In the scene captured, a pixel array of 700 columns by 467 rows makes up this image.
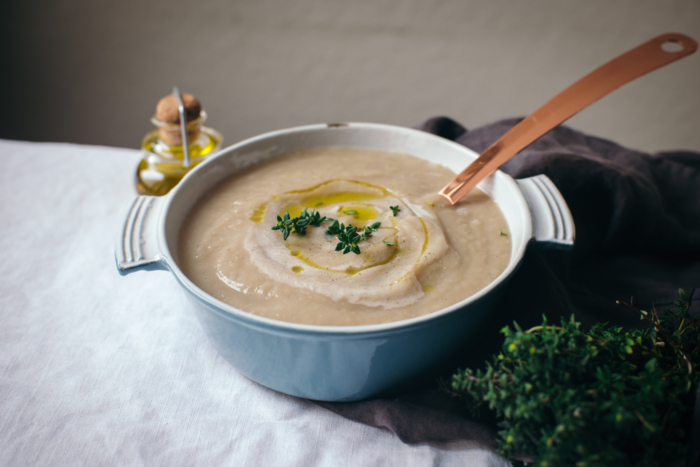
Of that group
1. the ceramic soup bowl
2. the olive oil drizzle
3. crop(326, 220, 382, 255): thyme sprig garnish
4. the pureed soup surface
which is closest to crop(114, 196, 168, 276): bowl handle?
the ceramic soup bowl

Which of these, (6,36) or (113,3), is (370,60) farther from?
(6,36)

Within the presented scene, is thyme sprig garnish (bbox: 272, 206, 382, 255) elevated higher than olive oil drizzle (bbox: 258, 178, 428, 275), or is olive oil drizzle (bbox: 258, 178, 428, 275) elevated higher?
thyme sprig garnish (bbox: 272, 206, 382, 255)

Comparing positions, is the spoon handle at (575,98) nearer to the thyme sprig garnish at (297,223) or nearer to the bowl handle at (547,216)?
the bowl handle at (547,216)

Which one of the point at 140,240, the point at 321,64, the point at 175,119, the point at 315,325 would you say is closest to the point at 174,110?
the point at 175,119

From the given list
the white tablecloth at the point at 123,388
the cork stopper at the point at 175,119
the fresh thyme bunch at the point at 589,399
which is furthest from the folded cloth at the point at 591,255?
the cork stopper at the point at 175,119

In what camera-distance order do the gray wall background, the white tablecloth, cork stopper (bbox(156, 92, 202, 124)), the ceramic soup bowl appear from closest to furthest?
the ceramic soup bowl → the white tablecloth → cork stopper (bbox(156, 92, 202, 124)) → the gray wall background

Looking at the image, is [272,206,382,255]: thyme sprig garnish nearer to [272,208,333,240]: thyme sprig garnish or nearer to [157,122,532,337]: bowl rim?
[272,208,333,240]: thyme sprig garnish
